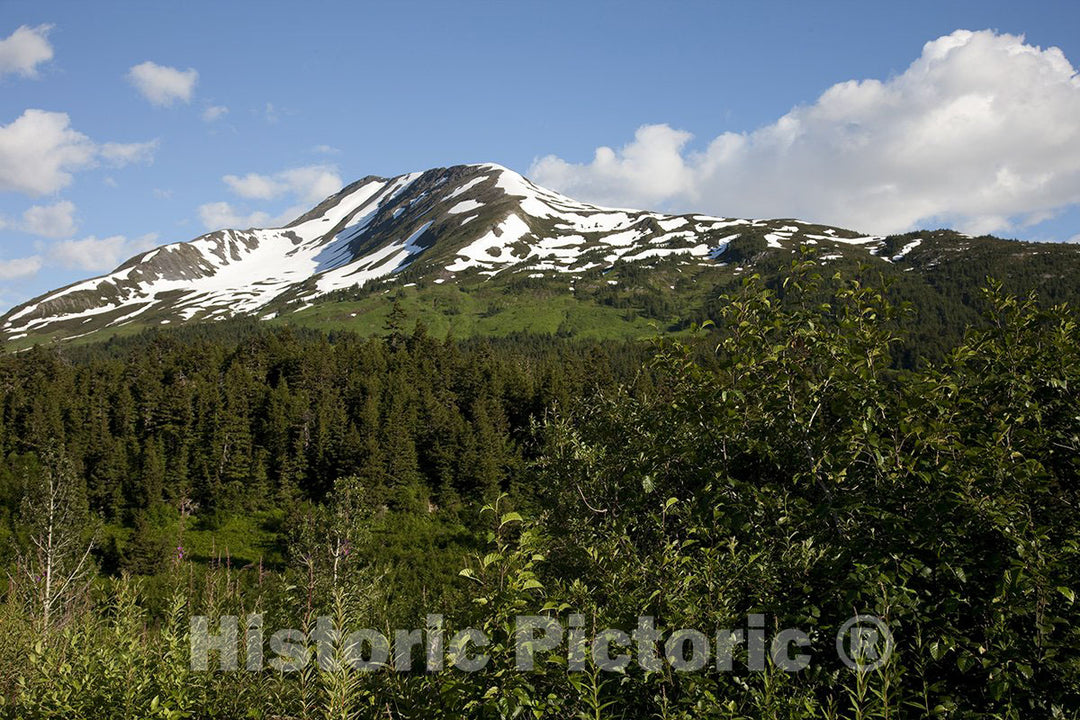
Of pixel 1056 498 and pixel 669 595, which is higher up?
pixel 1056 498

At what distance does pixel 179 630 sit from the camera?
25.7 feet

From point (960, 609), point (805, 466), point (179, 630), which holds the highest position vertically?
point (805, 466)

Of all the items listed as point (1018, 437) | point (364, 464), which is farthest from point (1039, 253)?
point (1018, 437)

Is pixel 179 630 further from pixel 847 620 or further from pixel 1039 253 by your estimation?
pixel 1039 253

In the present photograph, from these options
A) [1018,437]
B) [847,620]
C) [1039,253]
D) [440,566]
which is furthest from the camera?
[1039,253]

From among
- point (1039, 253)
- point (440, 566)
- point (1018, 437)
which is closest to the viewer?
point (1018, 437)

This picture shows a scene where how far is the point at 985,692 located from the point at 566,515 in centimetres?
463

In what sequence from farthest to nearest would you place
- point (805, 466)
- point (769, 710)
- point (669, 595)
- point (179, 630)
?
1. point (179, 630)
2. point (805, 466)
3. point (669, 595)
4. point (769, 710)

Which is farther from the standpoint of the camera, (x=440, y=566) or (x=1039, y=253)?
(x=1039, y=253)

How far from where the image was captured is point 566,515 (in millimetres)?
7855

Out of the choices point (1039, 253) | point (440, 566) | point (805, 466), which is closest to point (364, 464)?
point (440, 566)

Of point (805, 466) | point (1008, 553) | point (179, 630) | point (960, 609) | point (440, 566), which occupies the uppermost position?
point (805, 466)

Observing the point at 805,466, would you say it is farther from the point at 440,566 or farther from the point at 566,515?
the point at 440,566

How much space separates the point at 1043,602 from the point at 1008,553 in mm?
527
